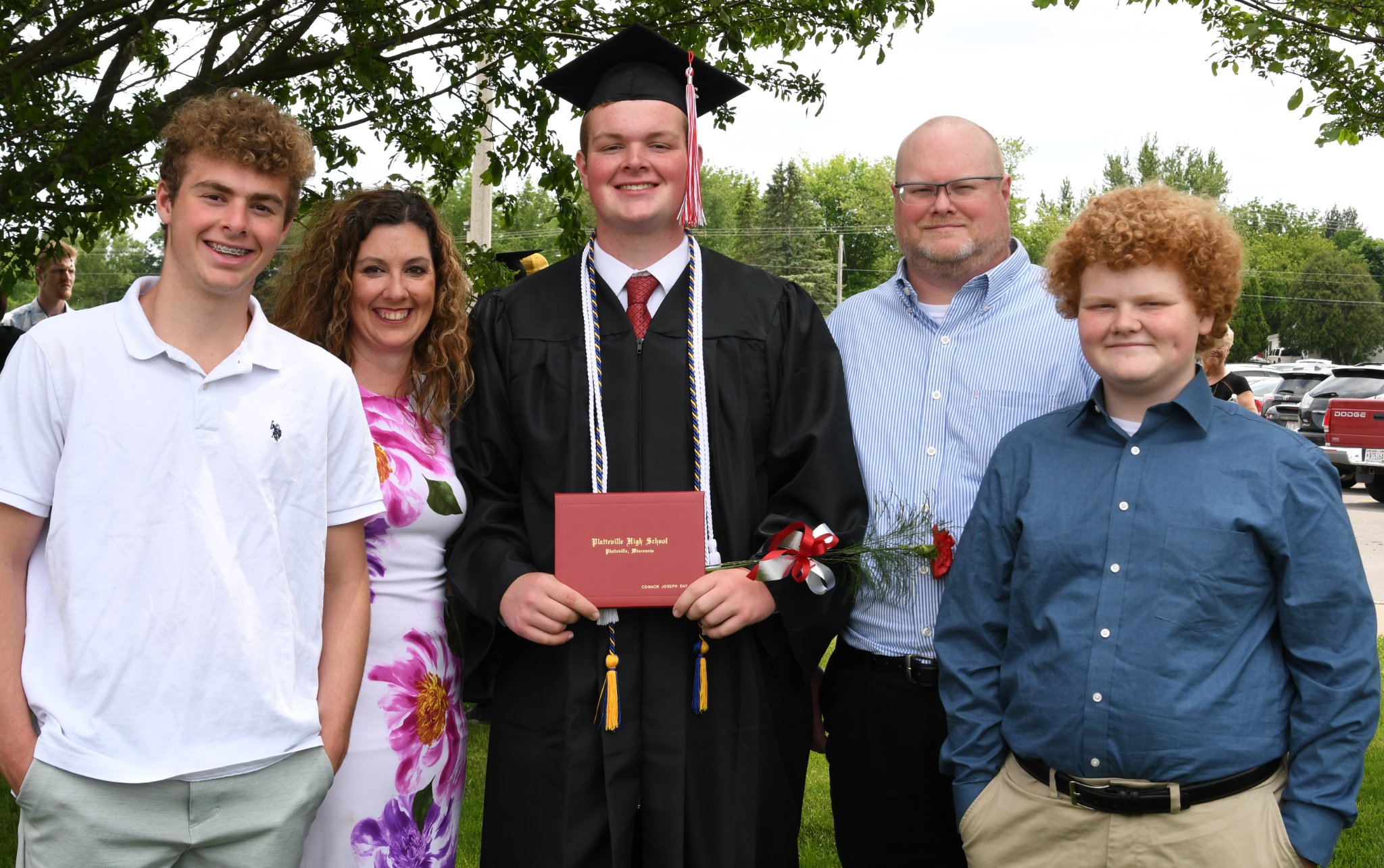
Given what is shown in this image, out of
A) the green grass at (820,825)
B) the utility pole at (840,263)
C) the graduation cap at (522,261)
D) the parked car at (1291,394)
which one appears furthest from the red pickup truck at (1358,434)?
the utility pole at (840,263)

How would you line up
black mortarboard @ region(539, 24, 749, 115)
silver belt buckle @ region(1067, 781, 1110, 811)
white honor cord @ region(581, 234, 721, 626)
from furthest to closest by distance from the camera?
black mortarboard @ region(539, 24, 749, 115)
white honor cord @ region(581, 234, 721, 626)
silver belt buckle @ region(1067, 781, 1110, 811)

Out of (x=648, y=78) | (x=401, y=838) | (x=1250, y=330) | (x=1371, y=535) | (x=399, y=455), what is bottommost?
(x=1371, y=535)

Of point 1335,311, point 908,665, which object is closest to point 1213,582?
point 908,665

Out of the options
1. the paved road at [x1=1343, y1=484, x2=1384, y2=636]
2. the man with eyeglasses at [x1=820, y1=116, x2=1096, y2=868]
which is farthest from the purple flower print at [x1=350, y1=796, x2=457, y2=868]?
the paved road at [x1=1343, y1=484, x2=1384, y2=636]

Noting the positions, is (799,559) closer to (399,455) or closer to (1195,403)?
(1195,403)

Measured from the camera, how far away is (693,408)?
2.74m

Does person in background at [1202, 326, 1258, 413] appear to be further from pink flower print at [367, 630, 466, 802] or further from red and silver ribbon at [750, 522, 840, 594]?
pink flower print at [367, 630, 466, 802]

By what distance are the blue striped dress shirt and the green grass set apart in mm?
1607

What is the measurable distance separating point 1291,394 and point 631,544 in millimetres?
22785

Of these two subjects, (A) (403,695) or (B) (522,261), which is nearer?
(A) (403,695)

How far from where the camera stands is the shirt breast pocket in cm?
224

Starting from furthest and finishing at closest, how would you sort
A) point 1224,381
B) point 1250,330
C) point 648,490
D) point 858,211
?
point 858,211 < point 1250,330 < point 1224,381 < point 648,490

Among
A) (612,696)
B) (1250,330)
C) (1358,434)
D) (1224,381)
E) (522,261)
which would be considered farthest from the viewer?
(1250,330)

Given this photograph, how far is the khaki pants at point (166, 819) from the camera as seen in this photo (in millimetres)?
2041
